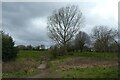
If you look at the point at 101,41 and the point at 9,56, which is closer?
the point at 9,56

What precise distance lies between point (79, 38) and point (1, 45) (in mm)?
39837

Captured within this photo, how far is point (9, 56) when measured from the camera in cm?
3388

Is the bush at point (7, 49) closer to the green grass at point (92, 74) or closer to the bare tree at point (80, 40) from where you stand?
the green grass at point (92, 74)

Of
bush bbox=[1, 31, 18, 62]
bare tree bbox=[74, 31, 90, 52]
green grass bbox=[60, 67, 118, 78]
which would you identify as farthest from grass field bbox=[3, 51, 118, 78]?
bare tree bbox=[74, 31, 90, 52]

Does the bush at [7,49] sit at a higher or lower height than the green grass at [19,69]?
higher

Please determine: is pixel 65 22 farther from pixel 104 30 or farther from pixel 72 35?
pixel 104 30

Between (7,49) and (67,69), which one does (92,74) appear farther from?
(7,49)

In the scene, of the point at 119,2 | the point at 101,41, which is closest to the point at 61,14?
the point at 101,41

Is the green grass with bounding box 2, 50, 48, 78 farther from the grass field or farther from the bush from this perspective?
the bush

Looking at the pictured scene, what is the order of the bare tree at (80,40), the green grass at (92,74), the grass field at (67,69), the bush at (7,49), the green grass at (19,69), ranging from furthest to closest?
the bare tree at (80,40)
the bush at (7,49)
the green grass at (19,69)
the grass field at (67,69)
the green grass at (92,74)

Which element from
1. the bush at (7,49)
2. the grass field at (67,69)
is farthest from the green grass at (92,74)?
the bush at (7,49)

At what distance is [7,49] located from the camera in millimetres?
33438

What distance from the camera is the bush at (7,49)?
32.7m

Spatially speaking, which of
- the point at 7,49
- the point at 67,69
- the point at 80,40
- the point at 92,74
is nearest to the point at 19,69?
the point at 67,69
